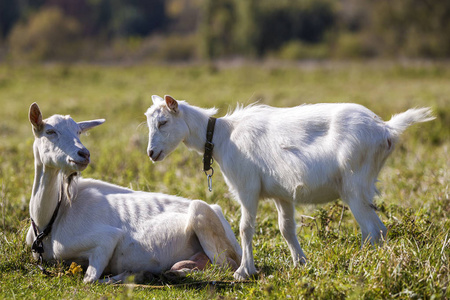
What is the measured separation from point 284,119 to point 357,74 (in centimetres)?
2302

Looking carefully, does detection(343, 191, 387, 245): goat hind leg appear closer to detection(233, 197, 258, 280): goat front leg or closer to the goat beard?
detection(233, 197, 258, 280): goat front leg

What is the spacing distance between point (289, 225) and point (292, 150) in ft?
2.82

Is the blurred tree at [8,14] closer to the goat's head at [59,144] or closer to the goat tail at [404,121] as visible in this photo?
the goat's head at [59,144]

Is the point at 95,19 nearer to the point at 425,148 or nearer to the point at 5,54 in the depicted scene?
the point at 5,54

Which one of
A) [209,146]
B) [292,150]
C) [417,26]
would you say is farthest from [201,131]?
[417,26]

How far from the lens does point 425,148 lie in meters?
10.8

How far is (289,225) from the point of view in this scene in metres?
5.11

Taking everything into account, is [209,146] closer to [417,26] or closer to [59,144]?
[59,144]

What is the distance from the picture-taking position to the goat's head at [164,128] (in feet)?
15.9

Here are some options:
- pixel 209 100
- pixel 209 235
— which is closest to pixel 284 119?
pixel 209 235

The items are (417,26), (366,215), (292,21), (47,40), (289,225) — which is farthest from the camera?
(292,21)

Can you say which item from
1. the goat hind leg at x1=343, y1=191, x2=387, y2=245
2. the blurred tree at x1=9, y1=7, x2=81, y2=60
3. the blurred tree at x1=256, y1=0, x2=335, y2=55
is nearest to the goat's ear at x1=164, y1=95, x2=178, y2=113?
the goat hind leg at x1=343, y1=191, x2=387, y2=245

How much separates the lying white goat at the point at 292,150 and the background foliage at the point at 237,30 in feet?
112

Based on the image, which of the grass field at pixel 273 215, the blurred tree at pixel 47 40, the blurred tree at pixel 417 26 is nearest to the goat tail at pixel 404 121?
the grass field at pixel 273 215
